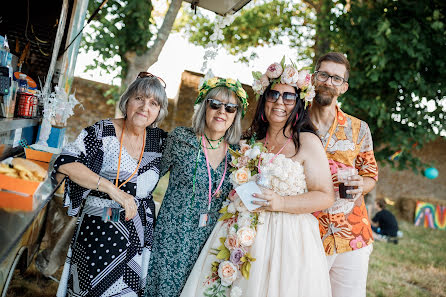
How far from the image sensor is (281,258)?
7.65ft

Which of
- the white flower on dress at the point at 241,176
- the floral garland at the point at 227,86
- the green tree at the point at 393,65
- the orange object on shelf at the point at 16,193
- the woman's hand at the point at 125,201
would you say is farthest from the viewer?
the green tree at the point at 393,65

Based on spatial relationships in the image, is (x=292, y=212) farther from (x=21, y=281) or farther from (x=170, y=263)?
(x=21, y=281)

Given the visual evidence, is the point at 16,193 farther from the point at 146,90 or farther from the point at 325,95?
the point at 325,95

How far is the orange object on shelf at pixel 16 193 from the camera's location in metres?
1.57

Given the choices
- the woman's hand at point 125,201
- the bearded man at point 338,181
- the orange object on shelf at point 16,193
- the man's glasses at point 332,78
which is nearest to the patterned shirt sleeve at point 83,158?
the woman's hand at point 125,201

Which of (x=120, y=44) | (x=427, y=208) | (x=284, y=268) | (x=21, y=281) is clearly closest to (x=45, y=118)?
(x=21, y=281)

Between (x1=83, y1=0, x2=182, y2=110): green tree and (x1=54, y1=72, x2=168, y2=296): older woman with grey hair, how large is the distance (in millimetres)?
5162

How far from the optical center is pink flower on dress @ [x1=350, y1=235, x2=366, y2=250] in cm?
269

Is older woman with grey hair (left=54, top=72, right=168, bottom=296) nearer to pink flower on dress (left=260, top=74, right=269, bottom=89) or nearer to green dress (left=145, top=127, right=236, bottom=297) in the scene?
green dress (left=145, top=127, right=236, bottom=297)

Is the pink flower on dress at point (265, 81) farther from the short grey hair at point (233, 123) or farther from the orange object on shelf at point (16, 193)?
the orange object on shelf at point (16, 193)

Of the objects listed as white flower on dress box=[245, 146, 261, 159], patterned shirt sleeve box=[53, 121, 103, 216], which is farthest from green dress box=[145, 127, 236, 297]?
patterned shirt sleeve box=[53, 121, 103, 216]

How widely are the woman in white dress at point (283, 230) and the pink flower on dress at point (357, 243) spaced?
379mm

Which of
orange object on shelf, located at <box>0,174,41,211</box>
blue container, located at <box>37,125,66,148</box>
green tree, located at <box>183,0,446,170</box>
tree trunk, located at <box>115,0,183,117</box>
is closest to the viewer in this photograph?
orange object on shelf, located at <box>0,174,41,211</box>

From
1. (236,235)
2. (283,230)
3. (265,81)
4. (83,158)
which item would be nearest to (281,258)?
(283,230)
